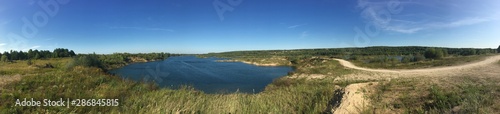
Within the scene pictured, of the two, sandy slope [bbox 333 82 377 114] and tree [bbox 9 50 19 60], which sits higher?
tree [bbox 9 50 19 60]

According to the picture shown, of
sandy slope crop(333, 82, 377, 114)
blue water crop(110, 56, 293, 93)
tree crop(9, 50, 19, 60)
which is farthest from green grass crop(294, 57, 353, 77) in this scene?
tree crop(9, 50, 19, 60)

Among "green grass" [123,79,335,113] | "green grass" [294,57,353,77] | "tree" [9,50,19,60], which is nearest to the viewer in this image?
"green grass" [123,79,335,113]

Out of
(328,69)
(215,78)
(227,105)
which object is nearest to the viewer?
(227,105)

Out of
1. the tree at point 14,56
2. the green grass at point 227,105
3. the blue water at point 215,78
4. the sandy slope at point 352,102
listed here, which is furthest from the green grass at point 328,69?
the tree at point 14,56

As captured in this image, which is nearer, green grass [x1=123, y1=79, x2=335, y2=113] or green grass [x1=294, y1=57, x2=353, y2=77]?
green grass [x1=123, y1=79, x2=335, y2=113]

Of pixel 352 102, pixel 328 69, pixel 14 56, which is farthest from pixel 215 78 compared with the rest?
pixel 14 56

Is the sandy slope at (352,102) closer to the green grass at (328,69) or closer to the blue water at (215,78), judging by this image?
the blue water at (215,78)

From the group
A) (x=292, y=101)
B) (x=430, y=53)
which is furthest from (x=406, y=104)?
(x=430, y=53)

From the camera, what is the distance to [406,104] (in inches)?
319

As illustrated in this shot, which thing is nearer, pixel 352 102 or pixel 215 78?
pixel 352 102

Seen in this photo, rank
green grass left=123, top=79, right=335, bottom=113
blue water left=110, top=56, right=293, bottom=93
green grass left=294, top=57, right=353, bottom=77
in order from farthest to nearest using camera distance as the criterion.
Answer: blue water left=110, top=56, right=293, bottom=93 < green grass left=294, top=57, right=353, bottom=77 < green grass left=123, top=79, right=335, bottom=113

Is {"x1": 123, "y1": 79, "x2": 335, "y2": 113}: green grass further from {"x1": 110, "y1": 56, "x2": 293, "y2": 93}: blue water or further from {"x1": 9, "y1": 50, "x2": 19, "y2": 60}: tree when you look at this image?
{"x1": 9, "y1": 50, "x2": 19, "y2": 60}: tree

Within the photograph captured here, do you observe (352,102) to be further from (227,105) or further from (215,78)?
(215,78)

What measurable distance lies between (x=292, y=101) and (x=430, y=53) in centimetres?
5272
